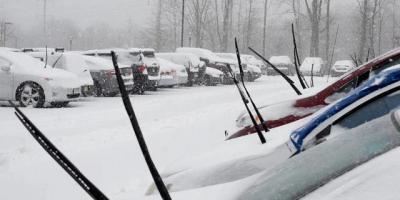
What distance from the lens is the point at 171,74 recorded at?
68.4ft

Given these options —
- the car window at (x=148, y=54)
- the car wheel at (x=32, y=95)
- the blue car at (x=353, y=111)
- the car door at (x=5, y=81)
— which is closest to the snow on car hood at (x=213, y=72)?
the car window at (x=148, y=54)

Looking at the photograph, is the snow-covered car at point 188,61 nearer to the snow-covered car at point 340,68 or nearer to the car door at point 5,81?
the car door at point 5,81

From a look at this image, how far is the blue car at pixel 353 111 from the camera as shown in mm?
2869

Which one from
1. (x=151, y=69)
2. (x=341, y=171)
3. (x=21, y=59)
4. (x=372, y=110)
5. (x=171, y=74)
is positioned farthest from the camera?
(x=171, y=74)

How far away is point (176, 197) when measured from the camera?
8.09ft

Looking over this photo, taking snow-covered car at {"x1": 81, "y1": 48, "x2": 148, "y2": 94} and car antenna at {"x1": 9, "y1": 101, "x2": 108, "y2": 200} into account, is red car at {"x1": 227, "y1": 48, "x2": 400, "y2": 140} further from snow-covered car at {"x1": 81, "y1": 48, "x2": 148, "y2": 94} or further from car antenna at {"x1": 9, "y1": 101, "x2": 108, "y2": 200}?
snow-covered car at {"x1": 81, "y1": 48, "x2": 148, "y2": 94}

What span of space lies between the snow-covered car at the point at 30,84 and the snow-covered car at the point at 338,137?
9.86 m

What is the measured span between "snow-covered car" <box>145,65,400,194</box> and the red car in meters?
2.16

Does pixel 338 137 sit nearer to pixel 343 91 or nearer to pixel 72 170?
pixel 72 170

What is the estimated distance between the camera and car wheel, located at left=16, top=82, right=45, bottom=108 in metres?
13.2

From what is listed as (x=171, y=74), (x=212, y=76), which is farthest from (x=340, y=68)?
(x=171, y=74)

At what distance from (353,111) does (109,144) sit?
18.1 feet

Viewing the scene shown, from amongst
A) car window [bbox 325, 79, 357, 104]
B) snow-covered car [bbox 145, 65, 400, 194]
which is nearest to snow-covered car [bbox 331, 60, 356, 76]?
car window [bbox 325, 79, 357, 104]

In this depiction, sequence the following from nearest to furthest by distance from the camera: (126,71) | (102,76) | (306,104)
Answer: (306,104) → (102,76) → (126,71)
